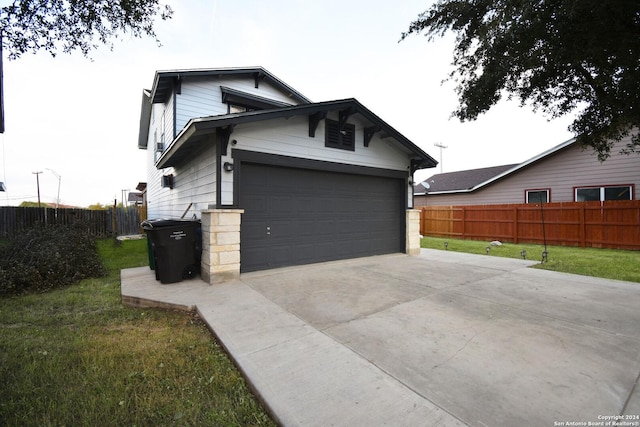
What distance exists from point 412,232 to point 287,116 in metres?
5.10

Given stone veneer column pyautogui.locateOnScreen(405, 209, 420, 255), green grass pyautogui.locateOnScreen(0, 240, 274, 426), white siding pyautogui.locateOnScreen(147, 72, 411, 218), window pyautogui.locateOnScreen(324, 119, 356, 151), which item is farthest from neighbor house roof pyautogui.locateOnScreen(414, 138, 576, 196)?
green grass pyautogui.locateOnScreen(0, 240, 274, 426)

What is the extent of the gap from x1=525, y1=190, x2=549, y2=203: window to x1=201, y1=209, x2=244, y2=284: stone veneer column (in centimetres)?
1466

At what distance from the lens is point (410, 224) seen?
8.37 metres

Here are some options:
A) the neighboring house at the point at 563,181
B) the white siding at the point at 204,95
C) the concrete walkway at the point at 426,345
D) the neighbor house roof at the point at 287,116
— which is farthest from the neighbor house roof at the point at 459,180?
the concrete walkway at the point at 426,345

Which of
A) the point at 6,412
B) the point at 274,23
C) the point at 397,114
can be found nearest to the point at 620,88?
the point at 6,412

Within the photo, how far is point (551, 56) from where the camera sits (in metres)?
4.14

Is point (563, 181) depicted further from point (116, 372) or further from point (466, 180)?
point (116, 372)

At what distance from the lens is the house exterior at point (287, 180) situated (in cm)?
523

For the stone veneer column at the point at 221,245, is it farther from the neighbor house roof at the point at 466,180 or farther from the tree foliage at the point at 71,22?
the neighbor house roof at the point at 466,180

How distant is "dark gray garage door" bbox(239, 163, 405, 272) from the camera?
581cm

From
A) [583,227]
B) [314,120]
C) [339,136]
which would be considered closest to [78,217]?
[314,120]

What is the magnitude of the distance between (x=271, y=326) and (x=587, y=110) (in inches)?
261

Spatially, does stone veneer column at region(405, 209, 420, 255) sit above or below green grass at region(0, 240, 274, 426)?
above

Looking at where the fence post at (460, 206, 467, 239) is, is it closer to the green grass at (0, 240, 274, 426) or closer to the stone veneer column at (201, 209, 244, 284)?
the stone veneer column at (201, 209, 244, 284)
